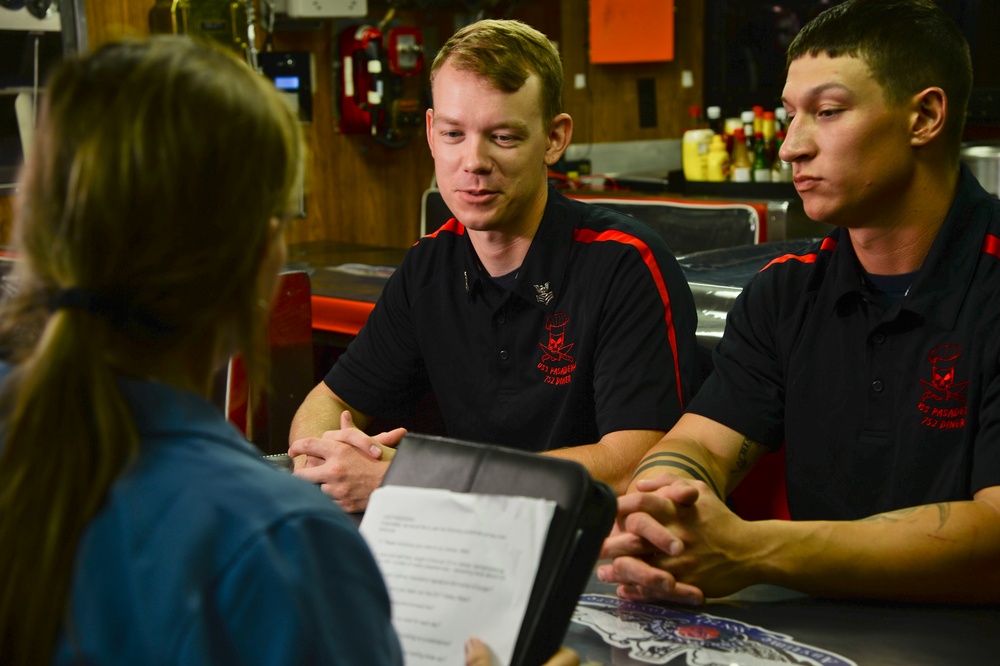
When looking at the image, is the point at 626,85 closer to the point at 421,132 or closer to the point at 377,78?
the point at 421,132

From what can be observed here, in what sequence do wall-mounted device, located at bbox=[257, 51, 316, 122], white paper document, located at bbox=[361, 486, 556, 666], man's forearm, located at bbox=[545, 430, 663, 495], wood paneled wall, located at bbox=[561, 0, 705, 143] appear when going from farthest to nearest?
wood paneled wall, located at bbox=[561, 0, 705, 143] → wall-mounted device, located at bbox=[257, 51, 316, 122] → man's forearm, located at bbox=[545, 430, 663, 495] → white paper document, located at bbox=[361, 486, 556, 666]

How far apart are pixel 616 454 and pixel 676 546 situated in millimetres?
502

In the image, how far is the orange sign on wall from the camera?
18.2 ft

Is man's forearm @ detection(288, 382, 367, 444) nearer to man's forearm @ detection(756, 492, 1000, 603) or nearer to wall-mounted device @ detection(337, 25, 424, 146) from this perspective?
man's forearm @ detection(756, 492, 1000, 603)

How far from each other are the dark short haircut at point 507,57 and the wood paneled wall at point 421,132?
106 inches

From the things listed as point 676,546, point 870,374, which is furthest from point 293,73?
point 676,546

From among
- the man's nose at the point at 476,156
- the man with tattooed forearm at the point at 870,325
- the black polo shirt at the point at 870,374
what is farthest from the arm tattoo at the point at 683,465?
the man's nose at the point at 476,156

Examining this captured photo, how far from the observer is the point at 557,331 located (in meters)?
1.80

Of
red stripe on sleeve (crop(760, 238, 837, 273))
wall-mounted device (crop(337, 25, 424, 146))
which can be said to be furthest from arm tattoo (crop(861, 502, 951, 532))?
wall-mounted device (crop(337, 25, 424, 146))

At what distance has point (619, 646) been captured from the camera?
102 centimetres

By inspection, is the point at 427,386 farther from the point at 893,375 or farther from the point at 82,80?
the point at 82,80

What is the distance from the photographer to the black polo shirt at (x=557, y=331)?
172 centimetres

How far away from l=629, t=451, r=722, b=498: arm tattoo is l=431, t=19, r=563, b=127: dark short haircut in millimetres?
674

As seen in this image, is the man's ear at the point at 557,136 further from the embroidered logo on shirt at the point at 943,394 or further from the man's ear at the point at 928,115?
the embroidered logo on shirt at the point at 943,394
